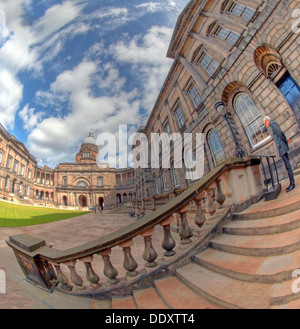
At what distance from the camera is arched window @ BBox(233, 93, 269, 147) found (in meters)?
7.79

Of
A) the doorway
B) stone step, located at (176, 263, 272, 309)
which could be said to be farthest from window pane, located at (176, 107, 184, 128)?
stone step, located at (176, 263, 272, 309)

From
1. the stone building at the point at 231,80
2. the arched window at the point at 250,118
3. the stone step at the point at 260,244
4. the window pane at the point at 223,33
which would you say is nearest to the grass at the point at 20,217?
the stone building at the point at 231,80

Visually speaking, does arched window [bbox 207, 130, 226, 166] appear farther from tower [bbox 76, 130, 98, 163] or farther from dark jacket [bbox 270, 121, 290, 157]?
tower [bbox 76, 130, 98, 163]

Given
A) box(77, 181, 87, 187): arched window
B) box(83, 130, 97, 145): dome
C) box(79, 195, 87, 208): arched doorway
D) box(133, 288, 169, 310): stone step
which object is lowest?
box(133, 288, 169, 310): stone step

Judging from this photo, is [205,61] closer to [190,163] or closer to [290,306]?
[190,163]

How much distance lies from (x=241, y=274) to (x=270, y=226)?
3.43ft

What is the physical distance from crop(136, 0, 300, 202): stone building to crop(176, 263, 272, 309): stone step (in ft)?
11.8

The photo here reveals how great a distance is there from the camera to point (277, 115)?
672 cm

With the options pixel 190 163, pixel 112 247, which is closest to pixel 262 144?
pixel 190 163

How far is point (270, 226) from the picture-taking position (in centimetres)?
239

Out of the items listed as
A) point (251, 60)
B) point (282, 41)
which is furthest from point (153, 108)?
point (282, 41)
